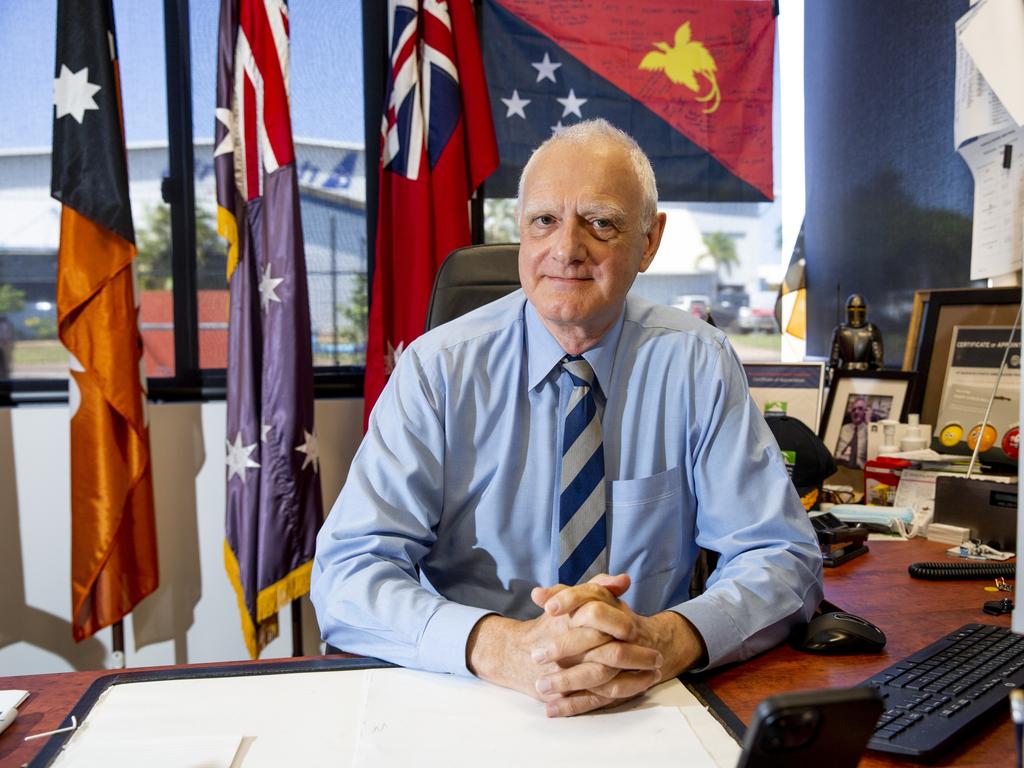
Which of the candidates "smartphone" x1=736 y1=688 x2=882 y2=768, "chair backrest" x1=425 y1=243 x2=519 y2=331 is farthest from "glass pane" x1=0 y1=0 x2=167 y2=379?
"smartphone" x1=736 y1=688 x2=882 y2=768

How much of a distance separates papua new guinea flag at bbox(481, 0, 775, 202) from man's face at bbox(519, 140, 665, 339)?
5.05 ft

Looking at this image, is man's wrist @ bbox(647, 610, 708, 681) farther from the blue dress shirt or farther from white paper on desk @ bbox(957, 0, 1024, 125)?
white paper on desk @ bbox(957, 0, 1024, 125)

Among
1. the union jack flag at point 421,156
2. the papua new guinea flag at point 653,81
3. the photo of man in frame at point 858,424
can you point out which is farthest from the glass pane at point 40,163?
the photo of man in frame at point 858,424

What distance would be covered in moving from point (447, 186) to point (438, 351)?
1.32 m

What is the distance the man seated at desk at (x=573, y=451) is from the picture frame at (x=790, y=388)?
81 centimetres

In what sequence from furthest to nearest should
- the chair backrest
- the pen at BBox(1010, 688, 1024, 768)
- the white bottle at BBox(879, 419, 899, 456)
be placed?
the white bottle at BBox(879, 419, 899, 456) → the chair backrest → the pen at BBox(1010, 688, 1024, 768)

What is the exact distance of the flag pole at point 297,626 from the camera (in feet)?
7.95

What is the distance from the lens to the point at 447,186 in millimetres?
2479

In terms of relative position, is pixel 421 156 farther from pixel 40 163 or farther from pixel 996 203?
pixel 996 203

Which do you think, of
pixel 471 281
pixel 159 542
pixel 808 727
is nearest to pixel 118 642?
pixel 159 542

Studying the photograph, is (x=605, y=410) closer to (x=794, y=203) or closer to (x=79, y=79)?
(x=79, y=79)

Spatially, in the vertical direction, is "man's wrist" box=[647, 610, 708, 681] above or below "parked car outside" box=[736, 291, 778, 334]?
below

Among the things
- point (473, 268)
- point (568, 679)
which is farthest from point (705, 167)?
point (568, 679)

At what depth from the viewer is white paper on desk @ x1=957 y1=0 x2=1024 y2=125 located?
1.84 m
